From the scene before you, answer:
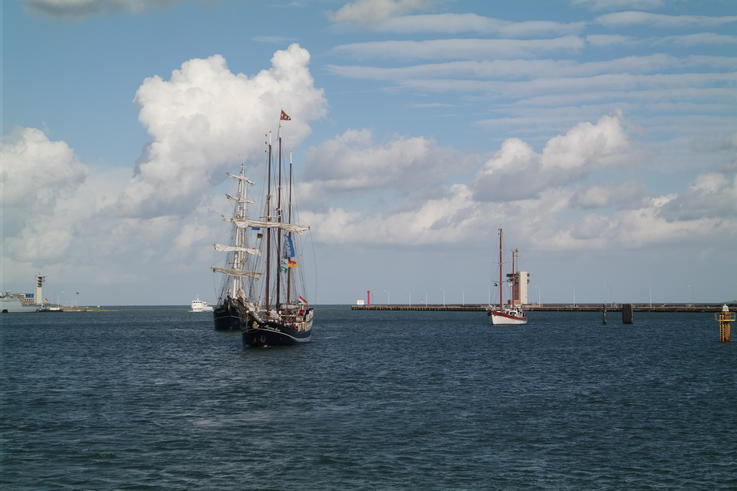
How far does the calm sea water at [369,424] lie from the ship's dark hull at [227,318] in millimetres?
57105

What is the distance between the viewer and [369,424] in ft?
113

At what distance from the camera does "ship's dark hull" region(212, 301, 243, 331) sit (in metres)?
123

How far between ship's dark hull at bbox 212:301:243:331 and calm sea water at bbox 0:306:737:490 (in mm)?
57105

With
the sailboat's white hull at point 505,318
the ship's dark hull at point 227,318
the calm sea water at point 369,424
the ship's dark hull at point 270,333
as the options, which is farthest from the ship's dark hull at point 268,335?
the sailboat's white hull at point 505,318

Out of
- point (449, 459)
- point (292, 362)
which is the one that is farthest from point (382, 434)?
point (292, 362)

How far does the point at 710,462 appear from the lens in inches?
1080

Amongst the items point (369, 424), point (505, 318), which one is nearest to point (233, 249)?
point (505, 318)

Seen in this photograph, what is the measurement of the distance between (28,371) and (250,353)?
67.9 ft

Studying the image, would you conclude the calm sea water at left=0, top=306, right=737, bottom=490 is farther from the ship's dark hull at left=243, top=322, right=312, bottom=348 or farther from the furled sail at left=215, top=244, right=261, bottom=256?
the furled sail at left=215, top=244, right=261, bottom=256

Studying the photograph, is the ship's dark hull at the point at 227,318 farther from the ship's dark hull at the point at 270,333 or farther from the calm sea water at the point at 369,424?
the calm sea water at the point at 369,424

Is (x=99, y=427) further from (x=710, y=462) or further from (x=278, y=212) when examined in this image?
(x=278, y=212)

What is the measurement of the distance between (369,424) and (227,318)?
309 feet

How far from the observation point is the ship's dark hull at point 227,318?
12307 centimetres

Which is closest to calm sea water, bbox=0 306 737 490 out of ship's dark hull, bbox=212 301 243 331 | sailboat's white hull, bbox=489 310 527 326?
ship's dark hull, bbox=212 301 243 331
